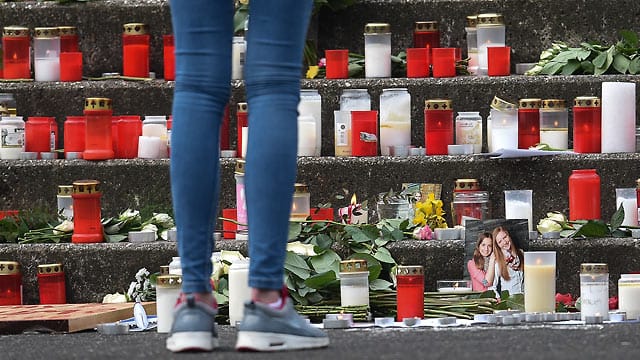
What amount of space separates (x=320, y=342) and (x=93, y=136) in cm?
259

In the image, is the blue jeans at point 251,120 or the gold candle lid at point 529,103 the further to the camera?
the gold candle lid at point 529,103

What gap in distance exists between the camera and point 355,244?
5.23 metres

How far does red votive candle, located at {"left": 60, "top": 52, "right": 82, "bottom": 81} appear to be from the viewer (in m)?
6.22

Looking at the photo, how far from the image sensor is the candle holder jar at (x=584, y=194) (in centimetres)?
538

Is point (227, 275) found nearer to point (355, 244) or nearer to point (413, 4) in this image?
point (355, 244)

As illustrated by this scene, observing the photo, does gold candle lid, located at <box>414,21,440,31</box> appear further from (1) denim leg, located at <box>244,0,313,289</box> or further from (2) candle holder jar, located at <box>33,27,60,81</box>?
(1) denim leg, located at <box>244,0,313,289</box>

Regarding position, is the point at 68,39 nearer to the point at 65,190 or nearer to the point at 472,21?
the point at 65,190

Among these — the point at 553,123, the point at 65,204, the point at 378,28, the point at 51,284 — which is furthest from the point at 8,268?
the point at 553,123

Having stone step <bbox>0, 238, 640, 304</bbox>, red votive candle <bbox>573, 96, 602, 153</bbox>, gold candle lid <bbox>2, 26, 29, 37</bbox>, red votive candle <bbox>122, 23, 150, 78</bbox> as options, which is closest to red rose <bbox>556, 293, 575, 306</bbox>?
stone step <bbox>0, 238, 640, 304</bbox>

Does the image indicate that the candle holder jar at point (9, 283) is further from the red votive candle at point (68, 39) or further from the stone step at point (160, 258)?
the red votive candle at point (68, 39)

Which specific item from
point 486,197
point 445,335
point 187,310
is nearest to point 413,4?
point 486,197

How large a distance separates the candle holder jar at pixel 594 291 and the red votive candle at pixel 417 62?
157 cm

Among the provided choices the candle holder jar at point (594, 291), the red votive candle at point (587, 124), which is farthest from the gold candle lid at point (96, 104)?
the candle holder jar at point (594, 291)

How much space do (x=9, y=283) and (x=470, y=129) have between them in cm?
180
